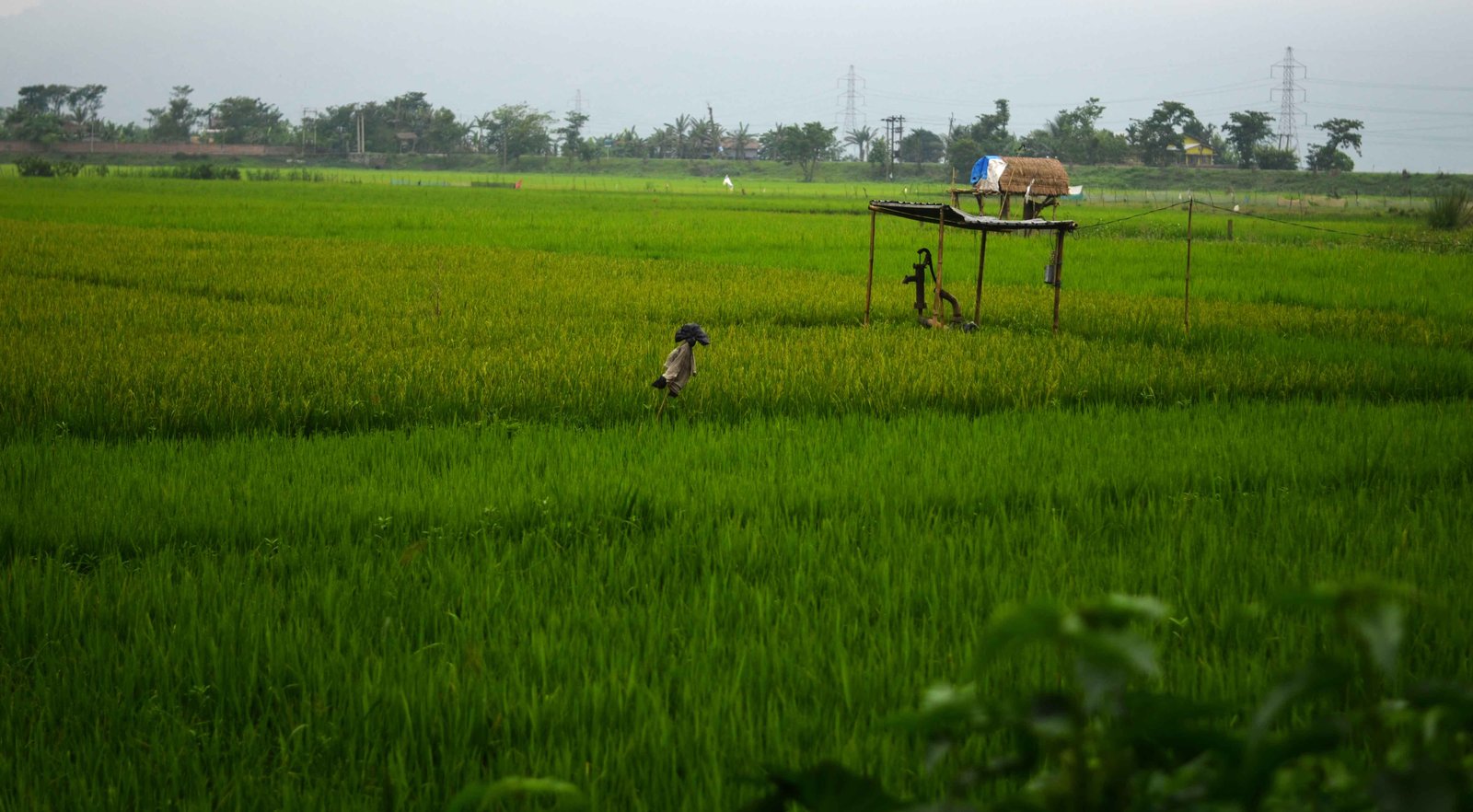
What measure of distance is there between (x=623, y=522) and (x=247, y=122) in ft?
401

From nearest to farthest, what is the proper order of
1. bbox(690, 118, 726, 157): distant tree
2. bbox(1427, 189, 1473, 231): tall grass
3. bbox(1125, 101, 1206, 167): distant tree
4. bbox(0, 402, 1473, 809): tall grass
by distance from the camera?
bbox(0, 402, 1473, 809): tall grass → bbox(1427, 189, 1473, 231): tall grass → bbox(1125, 101, 1206, 167): distant tree → bbox(690, 118, 726, 157): distant tree

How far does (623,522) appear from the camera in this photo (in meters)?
4.36

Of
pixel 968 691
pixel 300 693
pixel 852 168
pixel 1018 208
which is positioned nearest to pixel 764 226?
pixel 1018 208

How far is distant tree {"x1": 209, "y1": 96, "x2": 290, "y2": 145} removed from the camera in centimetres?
11056

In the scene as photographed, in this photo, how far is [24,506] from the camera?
4.34m

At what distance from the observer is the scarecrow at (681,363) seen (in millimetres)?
5863

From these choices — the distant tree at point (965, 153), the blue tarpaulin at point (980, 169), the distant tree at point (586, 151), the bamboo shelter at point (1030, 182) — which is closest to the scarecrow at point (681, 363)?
the bamboo shelter at point (1030, 182)

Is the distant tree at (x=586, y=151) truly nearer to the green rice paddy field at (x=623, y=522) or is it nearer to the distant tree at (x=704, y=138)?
the distant tree at (x=704, y=138)

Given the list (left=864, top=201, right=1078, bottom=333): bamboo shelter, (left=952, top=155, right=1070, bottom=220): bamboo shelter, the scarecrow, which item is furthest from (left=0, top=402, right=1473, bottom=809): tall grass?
(left=952, top=155, right=1070, bottom=220): bamboo shelter

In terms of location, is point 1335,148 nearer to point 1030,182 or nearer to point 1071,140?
point 1071,140

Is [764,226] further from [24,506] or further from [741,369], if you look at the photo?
[24,506]

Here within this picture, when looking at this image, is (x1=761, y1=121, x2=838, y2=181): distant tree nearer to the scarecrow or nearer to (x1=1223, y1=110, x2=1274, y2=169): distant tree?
(x1=1223, y1=110, x2=1274, y2=169): distant tree

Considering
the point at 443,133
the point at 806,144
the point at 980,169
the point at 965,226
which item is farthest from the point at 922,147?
the point at 965,226

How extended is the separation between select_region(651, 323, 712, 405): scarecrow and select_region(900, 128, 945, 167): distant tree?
101m
